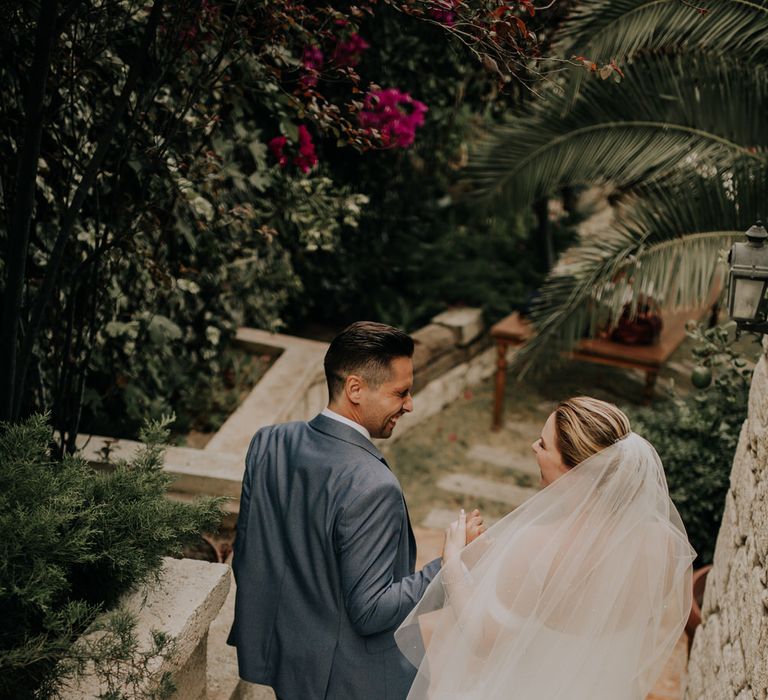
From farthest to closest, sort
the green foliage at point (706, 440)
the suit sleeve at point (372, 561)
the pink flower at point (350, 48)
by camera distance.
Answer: the pink flower at point (350, 48), the green foliage at point (706, 440), the suit sleeve at point (372, 561)

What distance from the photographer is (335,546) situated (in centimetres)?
227

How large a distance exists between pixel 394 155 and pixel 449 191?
2.24 meters

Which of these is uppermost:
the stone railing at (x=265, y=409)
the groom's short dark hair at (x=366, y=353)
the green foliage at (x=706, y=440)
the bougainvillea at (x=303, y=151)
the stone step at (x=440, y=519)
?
the bougainvillea at (x=303, y=151)

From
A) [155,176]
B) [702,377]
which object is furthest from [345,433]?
[702,377]

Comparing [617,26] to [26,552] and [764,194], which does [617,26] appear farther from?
[26,552]

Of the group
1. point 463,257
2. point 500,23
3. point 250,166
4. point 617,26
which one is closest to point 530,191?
point 617,26

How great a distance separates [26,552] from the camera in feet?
6.61

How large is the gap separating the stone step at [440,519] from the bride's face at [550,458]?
10.5ft

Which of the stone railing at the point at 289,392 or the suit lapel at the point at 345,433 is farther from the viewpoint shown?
the stone railing at the point at 289,392

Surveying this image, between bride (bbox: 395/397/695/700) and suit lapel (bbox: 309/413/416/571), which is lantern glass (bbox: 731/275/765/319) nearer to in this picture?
bride (bbox: 395/397/695/700)

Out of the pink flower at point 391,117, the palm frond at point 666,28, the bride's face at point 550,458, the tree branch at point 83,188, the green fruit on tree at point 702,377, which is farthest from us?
the pink flower at point 391,117

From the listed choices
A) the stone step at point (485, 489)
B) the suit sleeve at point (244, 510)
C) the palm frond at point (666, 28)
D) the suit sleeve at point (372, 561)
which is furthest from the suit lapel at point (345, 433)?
the stone step at point (485, 489)

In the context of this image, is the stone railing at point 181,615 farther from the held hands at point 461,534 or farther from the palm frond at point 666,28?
the palm frond at point 666,28

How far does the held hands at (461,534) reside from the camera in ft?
7.84
